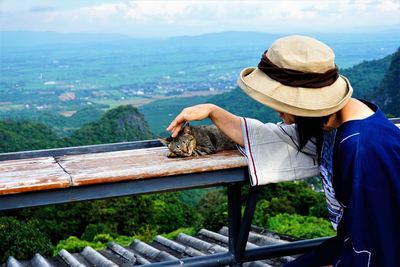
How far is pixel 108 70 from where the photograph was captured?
13225 centimetres

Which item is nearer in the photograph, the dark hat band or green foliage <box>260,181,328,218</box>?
the dark hat band

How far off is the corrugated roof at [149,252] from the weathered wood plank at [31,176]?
1103 mm

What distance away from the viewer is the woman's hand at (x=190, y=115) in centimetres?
227

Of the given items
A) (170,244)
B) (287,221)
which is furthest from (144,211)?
(170,244)

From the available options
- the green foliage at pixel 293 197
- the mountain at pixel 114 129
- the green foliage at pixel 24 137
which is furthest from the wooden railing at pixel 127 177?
the mountain at pixel 114 129

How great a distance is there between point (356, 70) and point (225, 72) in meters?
68.3

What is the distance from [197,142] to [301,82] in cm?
55

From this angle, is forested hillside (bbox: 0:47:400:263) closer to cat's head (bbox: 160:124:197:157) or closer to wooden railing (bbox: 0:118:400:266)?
wooden railing (bbox: 0:118:400:266)

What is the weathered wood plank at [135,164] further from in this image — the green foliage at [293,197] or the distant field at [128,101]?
the distant field at [128,101]

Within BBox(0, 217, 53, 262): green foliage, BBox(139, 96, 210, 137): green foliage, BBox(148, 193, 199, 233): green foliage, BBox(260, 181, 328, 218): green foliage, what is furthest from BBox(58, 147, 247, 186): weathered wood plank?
BBox(139, 96, 210, 137): green foliage

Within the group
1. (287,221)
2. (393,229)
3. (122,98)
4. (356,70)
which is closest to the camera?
(393,229)

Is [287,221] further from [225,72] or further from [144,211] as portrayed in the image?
[225,72]

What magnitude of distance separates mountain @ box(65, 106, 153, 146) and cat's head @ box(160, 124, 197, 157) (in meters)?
29.3

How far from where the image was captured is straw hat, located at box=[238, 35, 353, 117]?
199 centimetres
